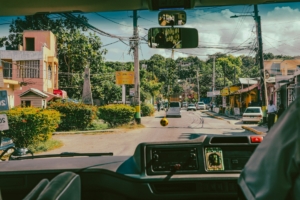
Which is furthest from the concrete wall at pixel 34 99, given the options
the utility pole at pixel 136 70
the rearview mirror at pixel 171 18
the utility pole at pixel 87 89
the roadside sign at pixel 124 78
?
the rearview mirror at pixel 171 18

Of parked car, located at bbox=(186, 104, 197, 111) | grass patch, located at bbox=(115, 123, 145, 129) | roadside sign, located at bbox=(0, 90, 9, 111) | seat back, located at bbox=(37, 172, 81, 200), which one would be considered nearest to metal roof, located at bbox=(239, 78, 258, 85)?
parked car, located at bbox=(186, 104, 197, 111)

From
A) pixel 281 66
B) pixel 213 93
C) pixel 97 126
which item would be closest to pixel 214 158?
pixel 213 93

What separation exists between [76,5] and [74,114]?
44.5 inches

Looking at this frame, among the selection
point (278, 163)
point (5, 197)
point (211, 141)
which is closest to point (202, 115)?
point (211, 141)

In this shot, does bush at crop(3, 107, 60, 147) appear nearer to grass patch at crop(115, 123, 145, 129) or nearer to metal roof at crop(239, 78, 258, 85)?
grass patch at crop(115, 123, 145, 129)

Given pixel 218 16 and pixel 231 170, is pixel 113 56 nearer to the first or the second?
pixel 218 16

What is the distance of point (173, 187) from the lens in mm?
2992

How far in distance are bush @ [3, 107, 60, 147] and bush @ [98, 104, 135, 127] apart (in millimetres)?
470

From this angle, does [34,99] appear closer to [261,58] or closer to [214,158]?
[214,158]

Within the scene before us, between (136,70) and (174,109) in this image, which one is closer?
(174,109)

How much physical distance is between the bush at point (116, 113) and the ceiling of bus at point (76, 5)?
97cm

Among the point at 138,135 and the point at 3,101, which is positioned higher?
the point at 3,101

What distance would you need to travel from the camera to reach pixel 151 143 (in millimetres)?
3029

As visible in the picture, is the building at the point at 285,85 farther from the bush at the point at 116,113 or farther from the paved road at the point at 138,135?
the bush at the point at 116,113
